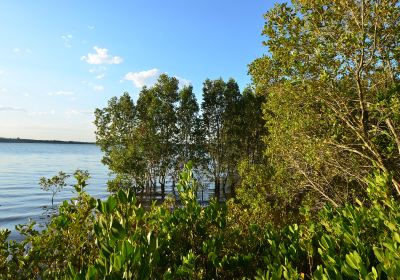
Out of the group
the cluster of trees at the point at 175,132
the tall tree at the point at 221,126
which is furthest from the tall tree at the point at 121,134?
the tall tree at the point at 221,126

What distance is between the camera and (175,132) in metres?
39.3

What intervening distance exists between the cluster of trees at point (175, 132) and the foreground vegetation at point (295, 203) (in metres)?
19.7

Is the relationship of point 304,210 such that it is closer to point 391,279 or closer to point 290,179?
point 391,279

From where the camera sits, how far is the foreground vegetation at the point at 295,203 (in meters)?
2.77

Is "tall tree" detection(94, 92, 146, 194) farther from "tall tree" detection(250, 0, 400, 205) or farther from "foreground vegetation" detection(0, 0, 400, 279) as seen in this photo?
"tall tree" detection(250, 0, 400, 205)

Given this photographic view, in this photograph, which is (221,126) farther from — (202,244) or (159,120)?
(202,244)

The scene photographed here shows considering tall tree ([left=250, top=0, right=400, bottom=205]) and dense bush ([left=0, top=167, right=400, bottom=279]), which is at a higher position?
tall tree ([left=250, top=0, right=400, bottom=205])

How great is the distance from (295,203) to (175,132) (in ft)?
66.7

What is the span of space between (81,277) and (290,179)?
600 inches

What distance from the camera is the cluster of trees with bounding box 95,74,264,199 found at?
3638cm

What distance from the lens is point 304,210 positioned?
5.73m

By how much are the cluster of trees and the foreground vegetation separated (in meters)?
19.7

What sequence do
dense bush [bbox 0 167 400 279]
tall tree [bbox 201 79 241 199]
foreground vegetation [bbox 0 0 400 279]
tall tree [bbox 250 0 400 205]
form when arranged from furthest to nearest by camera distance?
tall tree [bbox 201 79 241 199] → tall tree [bbox 250 0 400 205] → dense bush [bbox 0 167 400 279] → foreground vegetation [bbox 0 0 400 279]

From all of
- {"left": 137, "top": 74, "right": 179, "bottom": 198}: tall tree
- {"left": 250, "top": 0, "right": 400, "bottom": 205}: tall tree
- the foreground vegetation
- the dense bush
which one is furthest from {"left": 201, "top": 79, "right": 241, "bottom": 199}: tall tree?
the dense bush
